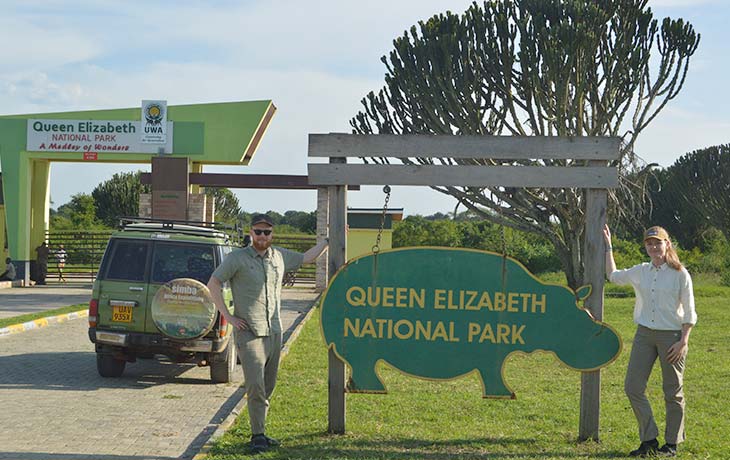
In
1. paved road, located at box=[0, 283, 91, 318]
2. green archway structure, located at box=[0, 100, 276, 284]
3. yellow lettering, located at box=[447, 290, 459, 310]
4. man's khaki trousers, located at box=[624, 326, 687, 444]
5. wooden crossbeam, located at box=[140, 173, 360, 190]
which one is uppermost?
green archway structure, located at box=[0, 100, 276, 284]

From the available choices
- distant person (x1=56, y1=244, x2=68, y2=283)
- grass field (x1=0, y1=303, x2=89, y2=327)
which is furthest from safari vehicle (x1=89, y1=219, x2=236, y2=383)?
distant person (x1=56, y1=244, x2=68, y2=283)

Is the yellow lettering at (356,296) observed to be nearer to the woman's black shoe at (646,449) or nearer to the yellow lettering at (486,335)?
the yellow lettering at (486,335)

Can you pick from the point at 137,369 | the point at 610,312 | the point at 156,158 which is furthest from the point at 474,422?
the point at 156,158

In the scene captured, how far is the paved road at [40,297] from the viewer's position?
20.5 m

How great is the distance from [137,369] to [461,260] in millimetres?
6070

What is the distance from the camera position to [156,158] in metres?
26.8

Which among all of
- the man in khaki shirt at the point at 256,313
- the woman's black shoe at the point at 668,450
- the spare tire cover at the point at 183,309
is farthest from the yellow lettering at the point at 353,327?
the spare tire cover at the point at 183,309

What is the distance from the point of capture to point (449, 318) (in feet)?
24.1

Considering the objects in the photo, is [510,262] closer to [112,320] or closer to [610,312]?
[112,320]

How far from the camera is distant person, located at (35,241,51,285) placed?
29.9 metres

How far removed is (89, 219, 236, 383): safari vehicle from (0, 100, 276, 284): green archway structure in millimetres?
16381

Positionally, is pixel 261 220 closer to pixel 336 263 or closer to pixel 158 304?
pixel 336 263

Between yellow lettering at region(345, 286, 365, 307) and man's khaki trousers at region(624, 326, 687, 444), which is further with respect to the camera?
yellow lettering at region(345, 286, 365, 307)

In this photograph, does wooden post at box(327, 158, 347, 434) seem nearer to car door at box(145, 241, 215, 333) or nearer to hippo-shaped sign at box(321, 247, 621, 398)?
hippo-shaped sign at box(321, 247, 621, 398)
